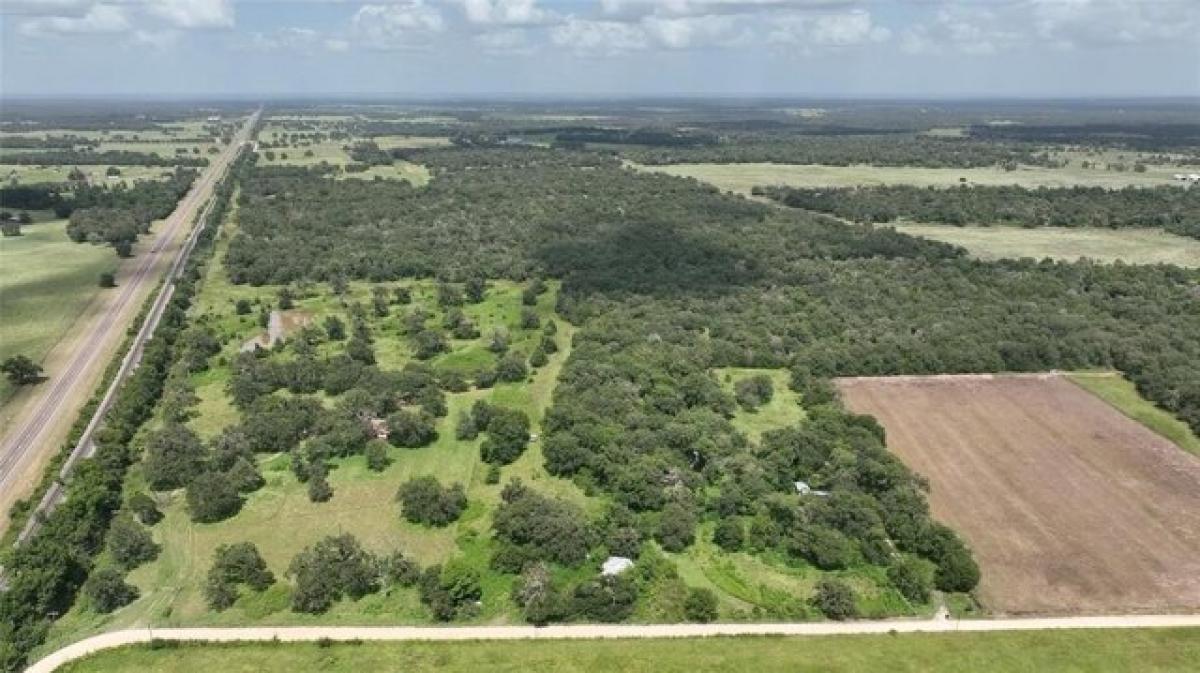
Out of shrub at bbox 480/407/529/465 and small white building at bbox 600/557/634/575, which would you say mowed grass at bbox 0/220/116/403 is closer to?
shrub at bbox 480/407/529/465

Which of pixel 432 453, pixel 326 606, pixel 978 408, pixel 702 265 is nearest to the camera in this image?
pixel 326 606

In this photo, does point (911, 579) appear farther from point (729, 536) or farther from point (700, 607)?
point (700, 607)

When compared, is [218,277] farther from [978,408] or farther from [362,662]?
[978,408]

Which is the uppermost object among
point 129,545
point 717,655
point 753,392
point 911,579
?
point 753,392

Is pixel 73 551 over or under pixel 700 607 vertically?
over

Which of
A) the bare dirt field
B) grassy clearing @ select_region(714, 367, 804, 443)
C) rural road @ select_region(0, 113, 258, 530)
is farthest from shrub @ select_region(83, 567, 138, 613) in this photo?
the bare dirt field

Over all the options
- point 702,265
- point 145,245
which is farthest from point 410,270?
point 145,245

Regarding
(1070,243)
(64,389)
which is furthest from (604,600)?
(1070,243)

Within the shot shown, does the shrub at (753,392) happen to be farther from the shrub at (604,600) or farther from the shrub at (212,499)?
the shrub at (212,499)
